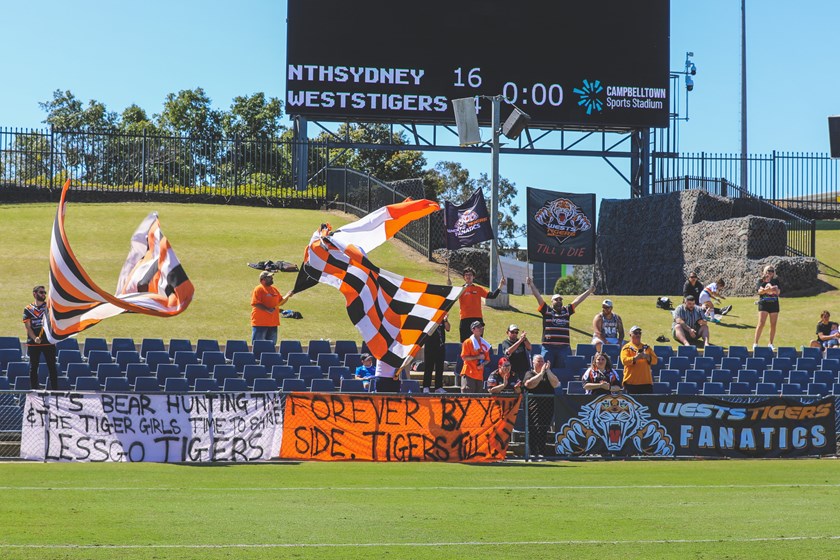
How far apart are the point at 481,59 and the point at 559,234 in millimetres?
12413

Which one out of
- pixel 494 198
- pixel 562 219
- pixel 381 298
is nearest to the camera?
pixel 381 298

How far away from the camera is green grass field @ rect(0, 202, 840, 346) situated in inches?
954

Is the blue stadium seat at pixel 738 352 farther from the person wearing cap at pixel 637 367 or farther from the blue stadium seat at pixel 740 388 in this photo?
the person wearing cap at pixel 637 367

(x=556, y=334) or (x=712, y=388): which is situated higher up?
(x=556, y=334)

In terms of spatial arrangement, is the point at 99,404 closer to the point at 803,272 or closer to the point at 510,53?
the point at 803,272

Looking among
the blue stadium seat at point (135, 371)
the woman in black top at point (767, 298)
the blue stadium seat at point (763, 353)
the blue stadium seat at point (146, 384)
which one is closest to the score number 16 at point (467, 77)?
the woman in black top at point (767, 298)

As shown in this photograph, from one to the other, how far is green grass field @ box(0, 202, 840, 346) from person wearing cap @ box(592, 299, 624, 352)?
3.58 meters

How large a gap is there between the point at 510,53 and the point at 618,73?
13.3 feet

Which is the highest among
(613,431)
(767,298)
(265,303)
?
(767,298)

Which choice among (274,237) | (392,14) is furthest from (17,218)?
(392,14)

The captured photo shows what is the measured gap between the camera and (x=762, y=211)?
36125mm

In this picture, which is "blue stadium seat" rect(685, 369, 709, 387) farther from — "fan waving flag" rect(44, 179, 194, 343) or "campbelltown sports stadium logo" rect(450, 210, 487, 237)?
"fan waving flag" rect(44, 179, 194, 343)

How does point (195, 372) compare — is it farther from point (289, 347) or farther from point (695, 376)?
Result: point (695, 376)

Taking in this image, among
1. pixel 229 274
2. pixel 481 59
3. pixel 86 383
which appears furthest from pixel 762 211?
pixel 86 383
